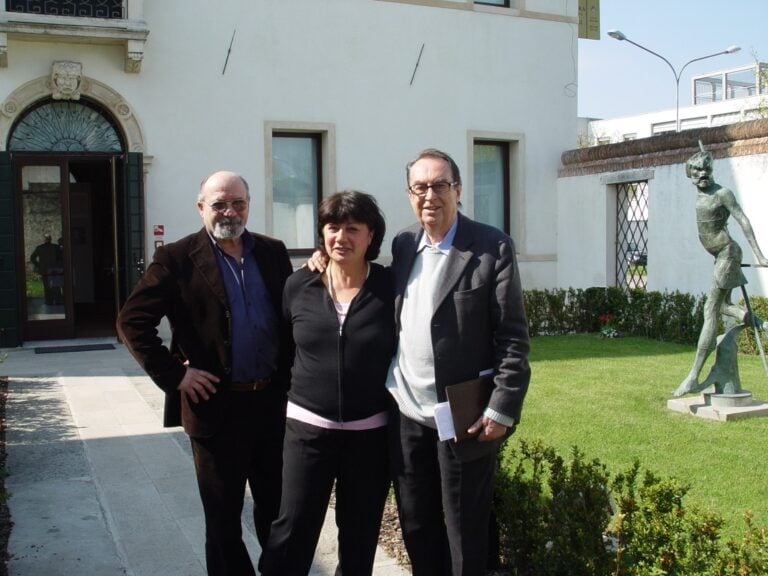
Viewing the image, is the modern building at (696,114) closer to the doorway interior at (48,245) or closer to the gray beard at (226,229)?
the doorway interior at (48,245)

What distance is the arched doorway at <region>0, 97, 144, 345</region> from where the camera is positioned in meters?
12.0

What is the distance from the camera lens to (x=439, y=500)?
3369 mm

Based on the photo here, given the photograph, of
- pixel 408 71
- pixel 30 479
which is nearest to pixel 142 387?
pixel 30 479

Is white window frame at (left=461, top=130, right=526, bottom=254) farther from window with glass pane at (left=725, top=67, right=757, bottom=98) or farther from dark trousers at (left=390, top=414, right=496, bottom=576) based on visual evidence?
window with glass pane at (left=725, top=67, right=757, bottom=98)

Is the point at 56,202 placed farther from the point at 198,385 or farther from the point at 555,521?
the point at 555,521

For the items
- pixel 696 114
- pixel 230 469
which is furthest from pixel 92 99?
pixel 696 114

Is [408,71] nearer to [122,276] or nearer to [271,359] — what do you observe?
[122,276]

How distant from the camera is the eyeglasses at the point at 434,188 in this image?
128 inches

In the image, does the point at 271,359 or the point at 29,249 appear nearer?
the point at 271,359

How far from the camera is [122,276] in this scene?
490 inches

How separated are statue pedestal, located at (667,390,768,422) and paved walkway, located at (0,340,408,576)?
408 centimetres

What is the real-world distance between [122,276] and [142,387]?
3900mm

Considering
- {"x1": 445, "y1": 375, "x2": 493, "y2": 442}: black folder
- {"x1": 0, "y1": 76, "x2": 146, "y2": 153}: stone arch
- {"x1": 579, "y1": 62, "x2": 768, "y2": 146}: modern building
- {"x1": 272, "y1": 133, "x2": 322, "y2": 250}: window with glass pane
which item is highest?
{"x1": 579, "y1": 62, "x2": 768, "y2": 146}: modern building

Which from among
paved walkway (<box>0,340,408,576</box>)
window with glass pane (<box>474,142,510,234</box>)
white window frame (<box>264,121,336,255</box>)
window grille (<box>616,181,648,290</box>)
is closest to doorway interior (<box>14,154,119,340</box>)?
white window frame (<box>264,121,336,255</box>)
